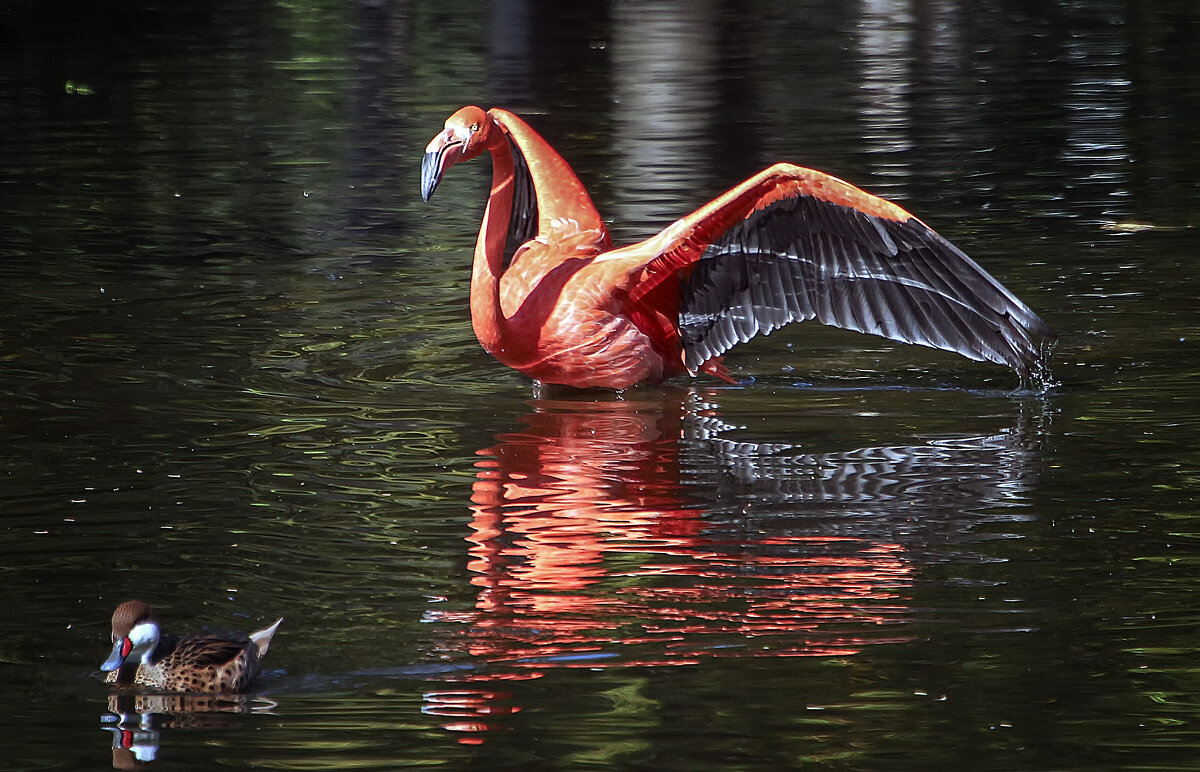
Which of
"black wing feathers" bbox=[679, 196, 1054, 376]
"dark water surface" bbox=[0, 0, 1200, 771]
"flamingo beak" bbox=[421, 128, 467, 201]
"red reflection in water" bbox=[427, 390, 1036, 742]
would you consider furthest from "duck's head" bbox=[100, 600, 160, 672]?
"black wing feathers" bbox=[679, 196, 1054, 376]

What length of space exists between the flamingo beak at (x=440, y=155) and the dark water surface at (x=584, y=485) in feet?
2.92

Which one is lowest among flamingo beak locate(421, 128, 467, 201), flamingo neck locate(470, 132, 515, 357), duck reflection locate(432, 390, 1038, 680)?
duck reflection locate(432, 390, 1038, 680)

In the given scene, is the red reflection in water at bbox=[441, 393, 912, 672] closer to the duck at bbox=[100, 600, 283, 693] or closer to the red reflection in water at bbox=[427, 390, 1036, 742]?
the red reflection in water at bbox=[427, 390, 1036, 742]

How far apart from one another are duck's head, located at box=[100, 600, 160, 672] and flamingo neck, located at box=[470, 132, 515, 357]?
3085mm

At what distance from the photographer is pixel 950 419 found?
779 cm

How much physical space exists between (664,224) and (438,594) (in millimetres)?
5944

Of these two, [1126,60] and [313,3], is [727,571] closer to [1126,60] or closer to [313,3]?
[1126,60]

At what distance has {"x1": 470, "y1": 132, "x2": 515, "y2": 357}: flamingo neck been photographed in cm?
800

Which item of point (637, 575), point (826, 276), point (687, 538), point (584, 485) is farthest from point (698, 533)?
point (826, 276)

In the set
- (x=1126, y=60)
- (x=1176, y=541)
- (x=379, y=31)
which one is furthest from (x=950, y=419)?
(x=379, y=31)

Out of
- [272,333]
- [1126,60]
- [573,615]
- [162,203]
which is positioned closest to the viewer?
[573,615]

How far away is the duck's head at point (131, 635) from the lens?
4.99 meters

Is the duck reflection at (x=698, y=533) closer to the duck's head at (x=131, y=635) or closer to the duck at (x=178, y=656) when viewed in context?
the duck at (x=178, y=656)

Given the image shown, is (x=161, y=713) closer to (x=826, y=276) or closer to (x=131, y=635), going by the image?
(x=131, y=635)
